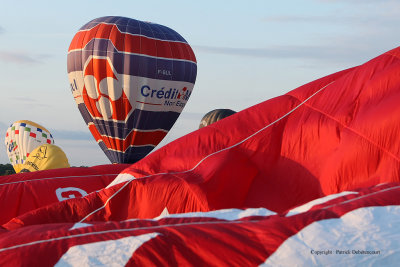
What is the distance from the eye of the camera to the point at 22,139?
21.9 meters

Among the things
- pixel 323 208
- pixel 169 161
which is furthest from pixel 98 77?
pixel 323 208

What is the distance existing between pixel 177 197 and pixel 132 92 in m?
10.6

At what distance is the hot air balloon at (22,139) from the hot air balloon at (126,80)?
6503mm

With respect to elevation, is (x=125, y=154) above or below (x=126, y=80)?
below

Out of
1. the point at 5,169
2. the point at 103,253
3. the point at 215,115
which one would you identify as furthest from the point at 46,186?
the point at 5,169

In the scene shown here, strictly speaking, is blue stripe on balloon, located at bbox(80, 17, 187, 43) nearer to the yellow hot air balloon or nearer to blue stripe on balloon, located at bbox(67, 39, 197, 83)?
blue stripe on balloon, located at bbox(67, 39, 197, 83)

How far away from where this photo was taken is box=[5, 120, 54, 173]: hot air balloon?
21.8 meters

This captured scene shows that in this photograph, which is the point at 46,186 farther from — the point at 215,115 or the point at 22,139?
the point at 22,139

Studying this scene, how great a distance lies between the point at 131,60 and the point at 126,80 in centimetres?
45

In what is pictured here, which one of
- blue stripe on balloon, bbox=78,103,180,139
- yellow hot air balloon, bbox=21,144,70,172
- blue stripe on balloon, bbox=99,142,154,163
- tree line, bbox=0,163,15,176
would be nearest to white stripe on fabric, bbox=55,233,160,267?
blue stripe on balloon, bbox=78,103,180,139

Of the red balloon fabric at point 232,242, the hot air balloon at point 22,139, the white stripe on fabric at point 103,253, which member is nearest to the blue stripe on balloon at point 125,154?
the hot air balloon at point 22,139

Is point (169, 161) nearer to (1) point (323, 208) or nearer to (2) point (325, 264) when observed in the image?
(1) point (323, 208)

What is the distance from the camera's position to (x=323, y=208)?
3217mm

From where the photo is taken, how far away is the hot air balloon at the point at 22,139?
21750mm
